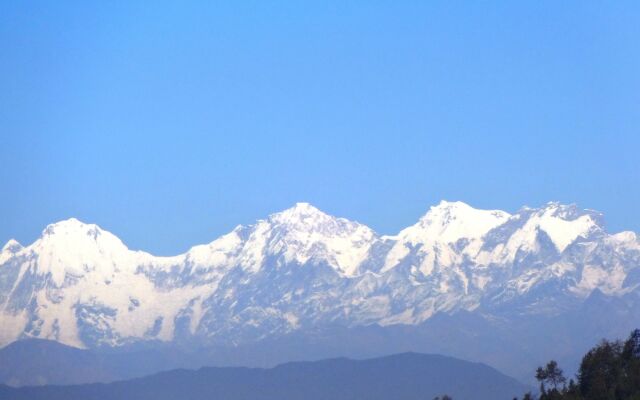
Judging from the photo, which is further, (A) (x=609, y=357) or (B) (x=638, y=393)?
(A) (x=609, y=357)

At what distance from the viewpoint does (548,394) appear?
15275 centimetres

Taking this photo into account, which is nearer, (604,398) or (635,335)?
(604,398)

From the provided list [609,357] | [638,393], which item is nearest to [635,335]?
[609,357]

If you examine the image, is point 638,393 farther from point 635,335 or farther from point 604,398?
point 635,335

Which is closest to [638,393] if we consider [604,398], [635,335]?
[604,398]

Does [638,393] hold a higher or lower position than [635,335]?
lower

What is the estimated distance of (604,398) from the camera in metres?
146

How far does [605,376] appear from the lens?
152 meters

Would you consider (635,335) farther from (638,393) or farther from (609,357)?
(638,393)

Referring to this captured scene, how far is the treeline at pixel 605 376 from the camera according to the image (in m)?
146

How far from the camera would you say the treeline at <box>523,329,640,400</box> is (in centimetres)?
14638

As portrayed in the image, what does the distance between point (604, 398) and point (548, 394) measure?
285 inches

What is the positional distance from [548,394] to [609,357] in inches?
258

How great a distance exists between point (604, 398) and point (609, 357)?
9.26m
